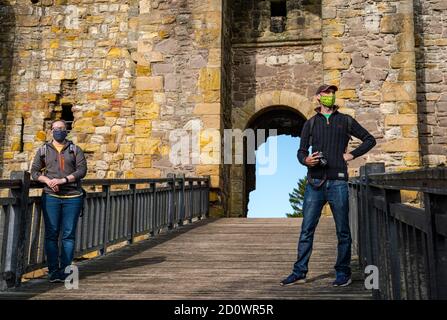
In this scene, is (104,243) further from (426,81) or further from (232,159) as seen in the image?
(426,81)

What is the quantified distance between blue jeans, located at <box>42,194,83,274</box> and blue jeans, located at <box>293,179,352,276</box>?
6.59 ft

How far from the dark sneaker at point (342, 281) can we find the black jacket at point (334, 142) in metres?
0.83

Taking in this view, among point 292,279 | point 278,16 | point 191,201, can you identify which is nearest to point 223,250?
point 292,279

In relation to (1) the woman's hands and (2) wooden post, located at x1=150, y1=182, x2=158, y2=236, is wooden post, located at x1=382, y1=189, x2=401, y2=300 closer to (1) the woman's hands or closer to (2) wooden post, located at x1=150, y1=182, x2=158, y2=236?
(1) the woman's hands

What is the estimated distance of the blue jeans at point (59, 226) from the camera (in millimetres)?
3924

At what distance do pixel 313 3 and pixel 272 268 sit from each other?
850 cm

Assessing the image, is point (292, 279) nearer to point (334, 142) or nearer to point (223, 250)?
point (334, 142)

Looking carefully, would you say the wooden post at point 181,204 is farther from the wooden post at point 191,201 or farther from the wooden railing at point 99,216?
the wooden post at point 191,201

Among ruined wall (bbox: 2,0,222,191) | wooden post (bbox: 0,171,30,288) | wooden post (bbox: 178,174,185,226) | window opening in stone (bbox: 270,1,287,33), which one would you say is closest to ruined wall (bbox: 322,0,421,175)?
window opening in stone (bbox: 270,1,287,33)

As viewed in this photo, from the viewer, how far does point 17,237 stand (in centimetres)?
369

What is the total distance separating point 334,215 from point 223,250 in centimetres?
225

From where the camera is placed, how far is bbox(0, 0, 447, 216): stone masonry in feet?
30.6

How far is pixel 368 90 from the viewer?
9.29m
